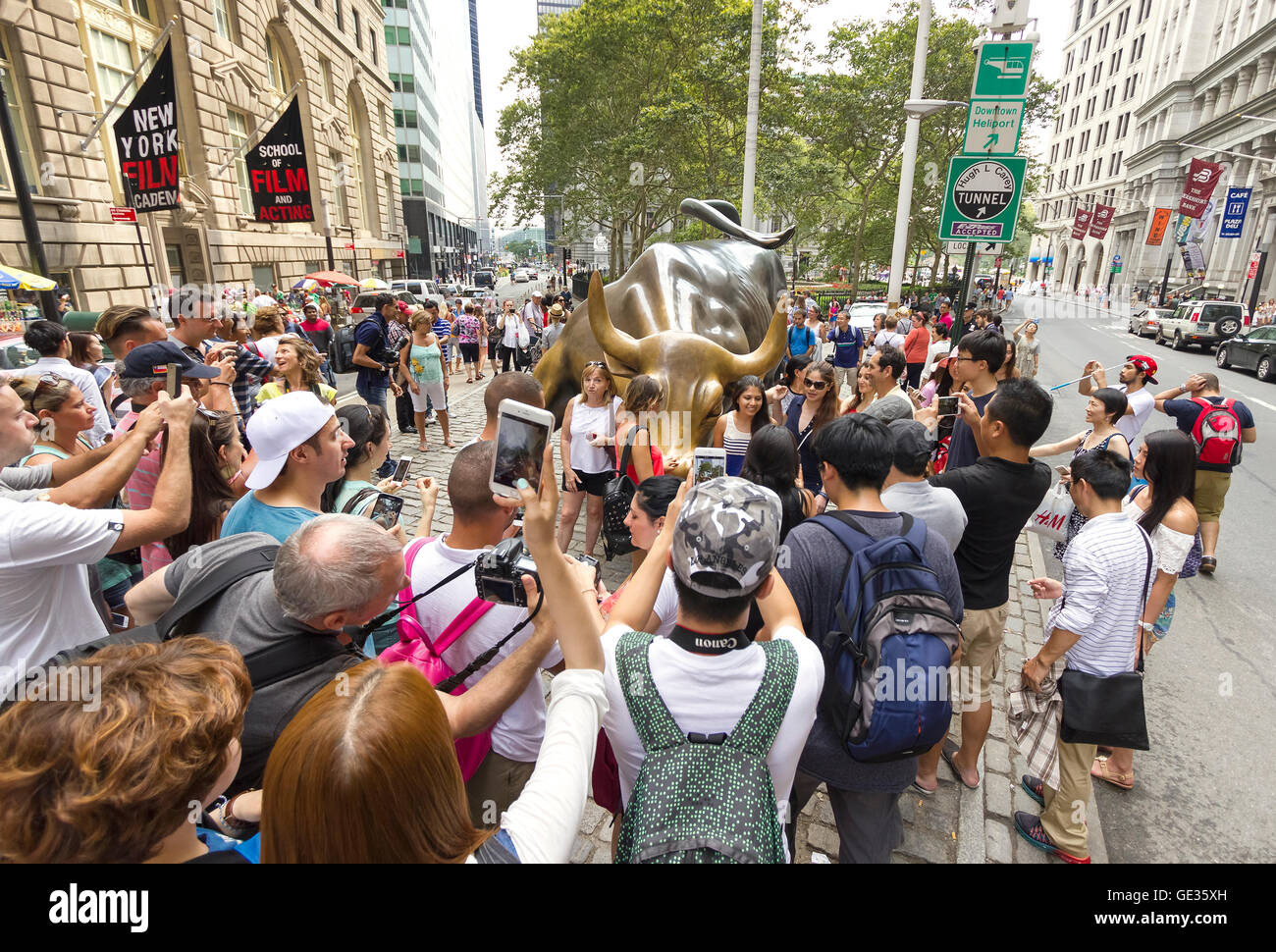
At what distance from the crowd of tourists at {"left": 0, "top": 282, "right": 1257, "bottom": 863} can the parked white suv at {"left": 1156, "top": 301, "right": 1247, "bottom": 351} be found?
27.7 metres

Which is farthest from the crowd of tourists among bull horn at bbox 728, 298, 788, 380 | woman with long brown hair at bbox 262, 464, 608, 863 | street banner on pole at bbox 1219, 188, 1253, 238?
street banner on pole at bbox 1219, 188, 1253, 238

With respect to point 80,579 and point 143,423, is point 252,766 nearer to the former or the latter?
point 80,579

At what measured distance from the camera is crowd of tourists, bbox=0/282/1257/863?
1175mm

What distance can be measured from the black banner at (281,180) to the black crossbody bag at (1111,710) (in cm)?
1886

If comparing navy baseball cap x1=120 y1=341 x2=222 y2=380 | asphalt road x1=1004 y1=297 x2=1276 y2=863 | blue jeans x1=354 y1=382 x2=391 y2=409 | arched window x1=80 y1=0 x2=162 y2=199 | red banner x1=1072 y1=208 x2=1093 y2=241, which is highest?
arched window x1=80 y1=0 x2=162 y2=199

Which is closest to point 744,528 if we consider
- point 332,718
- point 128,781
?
point 332,718

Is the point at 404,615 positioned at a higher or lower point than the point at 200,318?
lower

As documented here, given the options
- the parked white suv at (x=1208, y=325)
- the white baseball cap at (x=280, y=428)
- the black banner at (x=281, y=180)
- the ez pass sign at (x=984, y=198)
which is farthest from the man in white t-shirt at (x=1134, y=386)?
the parked white suv at (x=1208, y=325)

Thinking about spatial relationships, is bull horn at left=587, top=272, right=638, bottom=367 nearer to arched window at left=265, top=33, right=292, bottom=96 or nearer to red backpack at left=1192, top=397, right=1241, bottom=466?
red backpack at left=1192, top=397, right=1241, bottom=466

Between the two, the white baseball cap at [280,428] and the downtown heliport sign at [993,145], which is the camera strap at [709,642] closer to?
the white baseball cap at [280,428]

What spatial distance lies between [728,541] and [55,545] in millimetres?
2279

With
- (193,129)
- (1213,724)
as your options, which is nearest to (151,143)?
(193,129)
